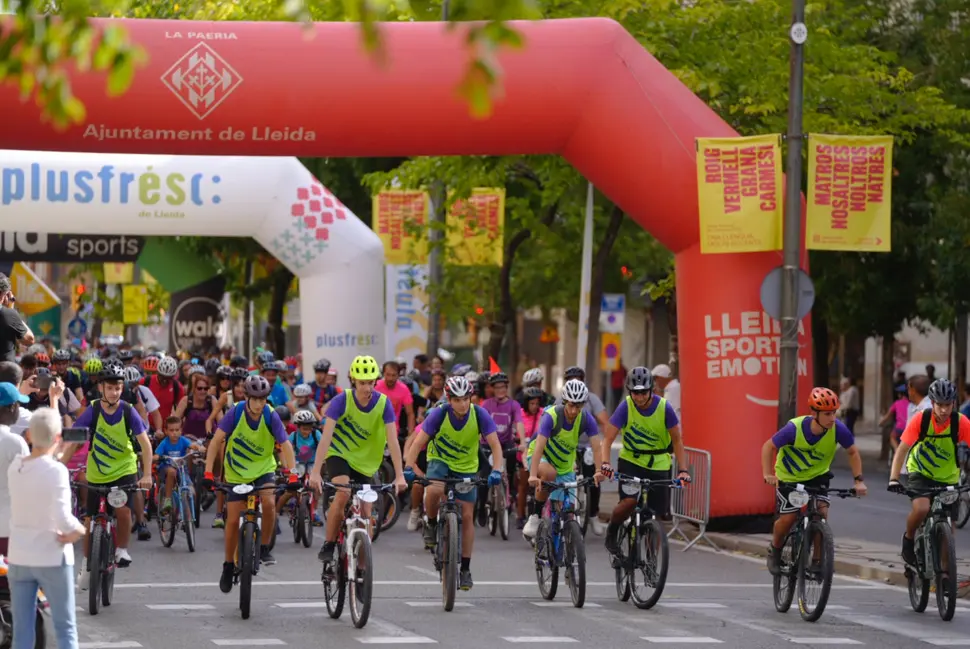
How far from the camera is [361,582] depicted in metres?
12.4

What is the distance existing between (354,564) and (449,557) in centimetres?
100

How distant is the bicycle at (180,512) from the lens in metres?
17.5

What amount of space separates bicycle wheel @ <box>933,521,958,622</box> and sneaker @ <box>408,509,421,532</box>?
295 inches

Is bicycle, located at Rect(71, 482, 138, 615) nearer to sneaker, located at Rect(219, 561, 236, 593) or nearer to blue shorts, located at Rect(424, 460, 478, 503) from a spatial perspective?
sneaker, located at Rect(219, 561, 236, 593)

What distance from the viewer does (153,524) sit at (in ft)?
66.8

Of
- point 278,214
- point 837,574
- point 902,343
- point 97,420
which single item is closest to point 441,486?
point 97,420

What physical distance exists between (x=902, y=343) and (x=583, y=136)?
32.6m

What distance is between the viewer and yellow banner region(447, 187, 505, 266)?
1070 inches

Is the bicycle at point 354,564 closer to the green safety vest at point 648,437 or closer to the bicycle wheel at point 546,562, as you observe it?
the bicycle wheel at point 546,562

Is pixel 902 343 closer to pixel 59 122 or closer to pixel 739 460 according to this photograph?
pixel 739 460

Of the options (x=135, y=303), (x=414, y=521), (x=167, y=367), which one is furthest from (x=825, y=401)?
(x=135, y=303)

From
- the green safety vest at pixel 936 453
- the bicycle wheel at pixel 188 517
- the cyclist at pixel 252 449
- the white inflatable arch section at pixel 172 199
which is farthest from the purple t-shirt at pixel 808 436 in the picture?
the white inflatable arch section at pixel 172 199

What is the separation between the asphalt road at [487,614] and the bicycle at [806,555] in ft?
0.46

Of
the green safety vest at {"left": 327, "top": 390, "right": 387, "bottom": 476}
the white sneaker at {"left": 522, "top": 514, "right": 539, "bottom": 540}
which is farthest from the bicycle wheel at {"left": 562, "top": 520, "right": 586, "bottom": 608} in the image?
the green safety vest at {"left": 327, "top": 390, "right": 387, "bottom": 476}
